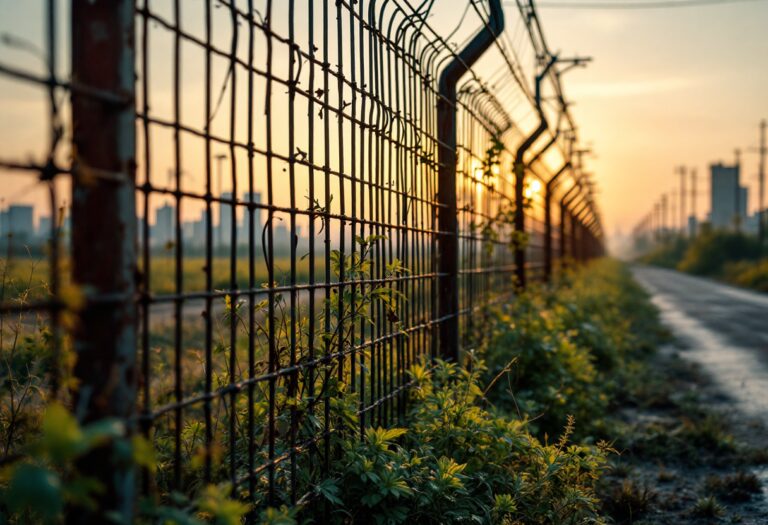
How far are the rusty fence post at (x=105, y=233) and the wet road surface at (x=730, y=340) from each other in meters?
6.69

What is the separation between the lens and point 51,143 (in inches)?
67.0

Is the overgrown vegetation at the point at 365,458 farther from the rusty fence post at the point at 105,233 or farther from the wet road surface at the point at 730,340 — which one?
the wet road surface at the point at 730,340

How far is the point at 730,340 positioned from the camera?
13.3 metres

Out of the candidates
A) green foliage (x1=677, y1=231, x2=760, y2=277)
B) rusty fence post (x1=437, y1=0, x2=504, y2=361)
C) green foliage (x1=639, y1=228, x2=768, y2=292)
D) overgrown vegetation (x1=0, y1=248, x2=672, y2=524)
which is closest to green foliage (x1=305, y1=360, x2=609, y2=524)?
overgrown vegetation (x1=0, y1=248, x2=672, y2=524)

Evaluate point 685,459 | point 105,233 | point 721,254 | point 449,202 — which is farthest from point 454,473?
point 721,254

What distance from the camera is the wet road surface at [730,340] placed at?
859 centimetres

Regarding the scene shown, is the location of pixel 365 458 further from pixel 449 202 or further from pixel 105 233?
pixel 449 202

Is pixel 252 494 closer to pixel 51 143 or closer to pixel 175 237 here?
pixel 175 237

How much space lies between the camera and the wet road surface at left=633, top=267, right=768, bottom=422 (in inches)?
338

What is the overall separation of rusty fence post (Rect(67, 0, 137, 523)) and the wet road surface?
264 inches

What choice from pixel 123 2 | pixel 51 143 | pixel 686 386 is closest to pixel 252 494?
pixel 51 143

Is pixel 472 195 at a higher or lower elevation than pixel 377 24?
lower

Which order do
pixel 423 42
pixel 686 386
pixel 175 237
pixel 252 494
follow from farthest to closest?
pixel 686 386
pixel 423 42
pixel 252 494
pixel 175 237

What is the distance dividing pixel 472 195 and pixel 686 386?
381 cm
